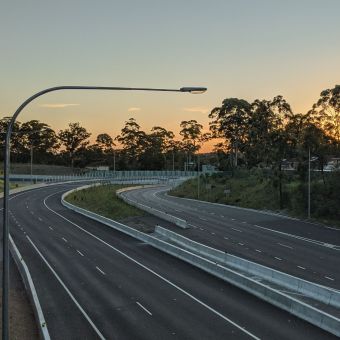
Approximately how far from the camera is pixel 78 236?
143ft

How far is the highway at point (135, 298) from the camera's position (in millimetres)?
18594

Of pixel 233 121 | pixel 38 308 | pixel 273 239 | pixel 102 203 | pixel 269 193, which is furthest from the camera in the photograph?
pixel 233 121

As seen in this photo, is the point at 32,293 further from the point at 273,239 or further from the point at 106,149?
the point at 106,149

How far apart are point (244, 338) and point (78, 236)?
92.7 feet

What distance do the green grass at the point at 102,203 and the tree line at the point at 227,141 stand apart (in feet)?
44.9

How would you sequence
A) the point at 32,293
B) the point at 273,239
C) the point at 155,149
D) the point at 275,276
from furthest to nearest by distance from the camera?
the point at 155,149 < the point at 273,239 < the point at 275,276 < the point at 32,293

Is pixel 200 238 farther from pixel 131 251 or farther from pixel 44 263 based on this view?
pixel 44 263

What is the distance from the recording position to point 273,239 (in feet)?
135

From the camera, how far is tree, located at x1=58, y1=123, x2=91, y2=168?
184m

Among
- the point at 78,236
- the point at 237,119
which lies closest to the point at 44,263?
the point at 78,236

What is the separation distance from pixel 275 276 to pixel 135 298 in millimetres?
7604

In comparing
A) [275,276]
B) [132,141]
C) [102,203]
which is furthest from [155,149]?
[275,276]

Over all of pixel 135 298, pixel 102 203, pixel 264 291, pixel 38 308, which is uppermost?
pixel 264 291

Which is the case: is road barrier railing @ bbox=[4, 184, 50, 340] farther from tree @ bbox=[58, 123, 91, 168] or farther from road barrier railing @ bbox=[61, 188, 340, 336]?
tree @ bbox=[58, 123, 91, 168]
